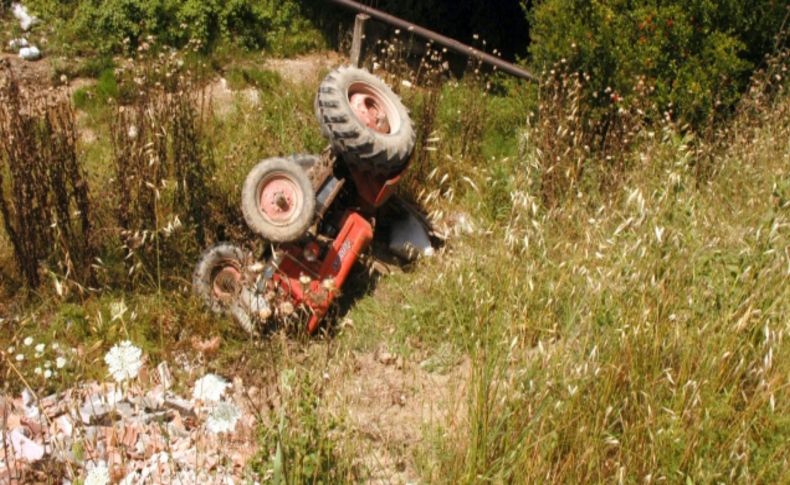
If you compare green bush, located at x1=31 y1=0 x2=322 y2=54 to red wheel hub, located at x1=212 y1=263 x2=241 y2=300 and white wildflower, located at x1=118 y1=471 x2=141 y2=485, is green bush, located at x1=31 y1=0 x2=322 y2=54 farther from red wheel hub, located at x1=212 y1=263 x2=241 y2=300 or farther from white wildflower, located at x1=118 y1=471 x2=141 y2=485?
white wildflower, located at x1=118 y1=471 x2=141 y2=485

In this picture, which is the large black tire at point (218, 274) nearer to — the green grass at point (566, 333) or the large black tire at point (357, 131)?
the green grass at point (566, 333)

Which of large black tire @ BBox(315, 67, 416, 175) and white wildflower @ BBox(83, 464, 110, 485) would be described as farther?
large black tire @ BBox(315, 67, 416, 175)

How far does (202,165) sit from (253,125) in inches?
44.0

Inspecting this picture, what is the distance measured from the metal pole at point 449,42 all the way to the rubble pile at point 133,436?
3.55 m

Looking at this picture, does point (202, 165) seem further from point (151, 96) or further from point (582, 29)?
point (582, 29)

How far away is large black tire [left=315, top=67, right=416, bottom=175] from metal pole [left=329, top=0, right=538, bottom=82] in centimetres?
147

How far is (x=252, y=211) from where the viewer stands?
5160 mm

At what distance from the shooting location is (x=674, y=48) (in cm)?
602

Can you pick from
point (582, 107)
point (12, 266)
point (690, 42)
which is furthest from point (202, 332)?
point (690, 42)

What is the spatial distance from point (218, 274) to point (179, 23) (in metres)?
3.54

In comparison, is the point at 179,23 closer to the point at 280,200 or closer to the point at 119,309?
the point at 280,200

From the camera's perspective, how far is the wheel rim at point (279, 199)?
516 centimetres

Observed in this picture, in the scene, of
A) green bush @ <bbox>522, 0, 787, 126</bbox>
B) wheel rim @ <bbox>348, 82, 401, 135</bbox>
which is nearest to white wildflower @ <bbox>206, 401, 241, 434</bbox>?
wheel rim @ <bbox>348, 82, 401, 135</bbox>

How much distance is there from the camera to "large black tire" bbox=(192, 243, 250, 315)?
5102 millimetres
